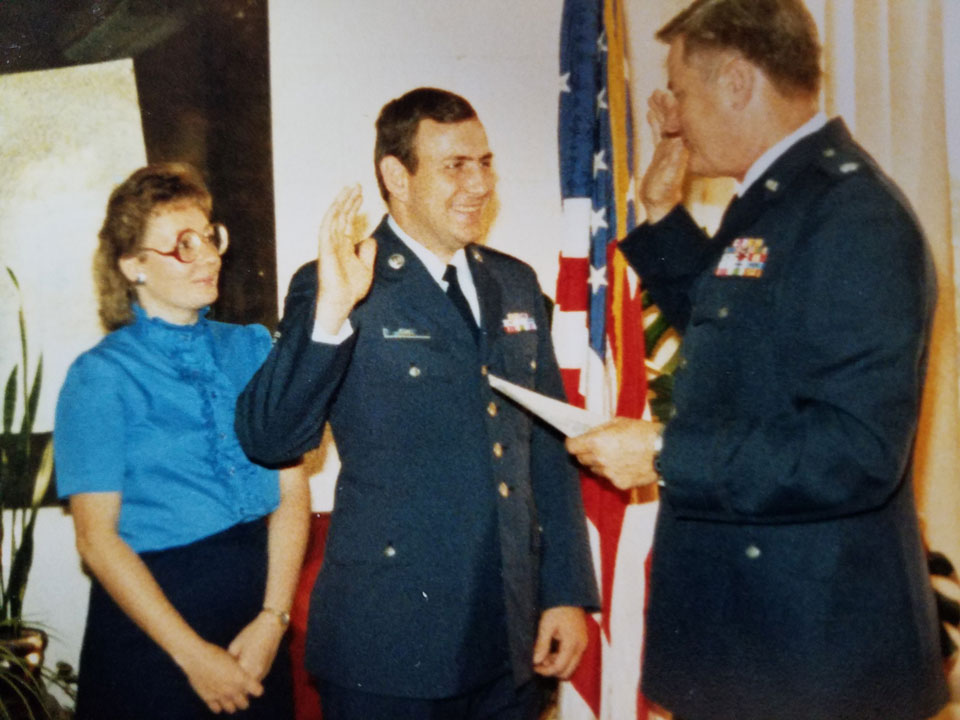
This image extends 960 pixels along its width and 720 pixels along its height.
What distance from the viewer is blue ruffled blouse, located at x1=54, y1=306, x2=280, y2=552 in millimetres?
1708

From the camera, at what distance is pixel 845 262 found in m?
1.33

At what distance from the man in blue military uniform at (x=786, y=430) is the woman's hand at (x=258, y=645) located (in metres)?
0.82

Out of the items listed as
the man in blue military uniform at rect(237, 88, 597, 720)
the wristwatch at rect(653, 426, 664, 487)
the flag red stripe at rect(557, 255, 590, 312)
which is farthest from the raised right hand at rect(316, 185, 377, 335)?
the flag red stripe at rect(557, 255, 590, 312)

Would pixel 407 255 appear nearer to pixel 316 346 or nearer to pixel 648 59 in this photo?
pixel 316 346

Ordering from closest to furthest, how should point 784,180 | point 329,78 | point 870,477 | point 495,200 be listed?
point 870,477 < point 784,180 < point 329,78 < point 495,200

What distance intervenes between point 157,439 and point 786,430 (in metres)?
1.31

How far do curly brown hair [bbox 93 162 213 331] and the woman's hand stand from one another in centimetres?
77

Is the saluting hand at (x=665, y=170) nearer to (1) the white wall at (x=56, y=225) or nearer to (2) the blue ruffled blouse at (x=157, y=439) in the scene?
(2) the blue ruffled blouse at (x=157, y=439)

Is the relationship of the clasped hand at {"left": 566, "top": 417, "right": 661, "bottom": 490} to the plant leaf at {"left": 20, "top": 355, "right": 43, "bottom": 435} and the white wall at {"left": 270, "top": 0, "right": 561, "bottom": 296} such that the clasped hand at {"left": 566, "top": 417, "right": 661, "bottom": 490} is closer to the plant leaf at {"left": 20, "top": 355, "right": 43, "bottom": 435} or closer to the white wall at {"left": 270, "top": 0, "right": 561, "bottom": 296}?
the white wall at {"left": 270, "top": 0, "right": 561, "bottom": 296}

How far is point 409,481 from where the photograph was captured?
1700 mm

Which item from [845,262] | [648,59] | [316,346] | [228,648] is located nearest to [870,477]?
[845,262]

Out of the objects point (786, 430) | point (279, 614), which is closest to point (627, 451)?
point (786, 430)

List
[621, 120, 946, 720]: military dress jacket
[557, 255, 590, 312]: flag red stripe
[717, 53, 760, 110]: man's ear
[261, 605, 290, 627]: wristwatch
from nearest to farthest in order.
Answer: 1. [621, 120, 946, 720]: military dress jacket
2. [717, 53, 760, 110]: man's ear
3. [261, 605, 290, 627]: wristwatch
4. [557, 255, 590, 312]: flag red stripe

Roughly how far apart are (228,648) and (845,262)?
1.49 meters
